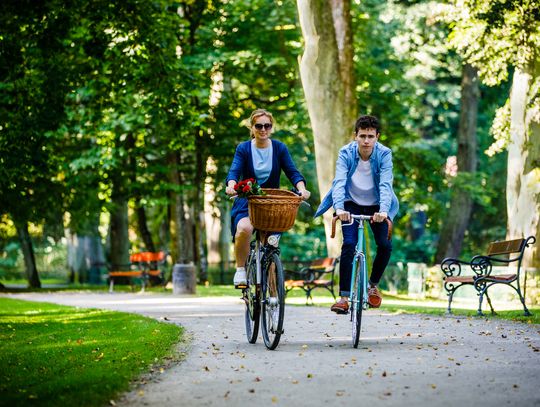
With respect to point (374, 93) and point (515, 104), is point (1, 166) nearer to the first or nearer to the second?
point (515, 104)

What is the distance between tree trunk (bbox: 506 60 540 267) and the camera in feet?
61.4

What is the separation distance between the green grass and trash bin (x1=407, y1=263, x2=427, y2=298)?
9835 mm

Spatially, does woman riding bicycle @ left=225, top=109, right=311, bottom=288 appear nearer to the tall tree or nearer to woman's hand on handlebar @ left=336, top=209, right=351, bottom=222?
woman's hand on handlebar @ left=336, top=209, right=351, bottom=222

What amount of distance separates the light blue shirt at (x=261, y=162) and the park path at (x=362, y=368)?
1622 millimetres

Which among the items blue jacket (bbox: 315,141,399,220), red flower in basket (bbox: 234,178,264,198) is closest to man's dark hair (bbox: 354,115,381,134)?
blue jacket (bbox: 315,141,399,220)

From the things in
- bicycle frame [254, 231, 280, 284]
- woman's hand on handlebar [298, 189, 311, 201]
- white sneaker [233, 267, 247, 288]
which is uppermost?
woman's hand on handlebar [298, 189, 311, 201]

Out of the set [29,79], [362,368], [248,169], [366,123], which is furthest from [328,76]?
[362,368]

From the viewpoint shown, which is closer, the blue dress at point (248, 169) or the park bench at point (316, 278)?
the blue dress at point (248, 169)

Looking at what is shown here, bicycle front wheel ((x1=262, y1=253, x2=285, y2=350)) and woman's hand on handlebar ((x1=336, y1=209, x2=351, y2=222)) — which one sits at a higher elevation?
woman's hand on handlebar ((x1=336, y1=209, x2=351, y2=222))

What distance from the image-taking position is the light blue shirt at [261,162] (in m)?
9.34

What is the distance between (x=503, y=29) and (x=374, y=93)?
13732 millimetres

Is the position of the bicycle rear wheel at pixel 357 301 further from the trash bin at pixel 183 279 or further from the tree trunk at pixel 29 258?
the tree trunk at pixel 29 258

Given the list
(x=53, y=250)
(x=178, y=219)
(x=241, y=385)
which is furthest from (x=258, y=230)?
(x=53, y=250)

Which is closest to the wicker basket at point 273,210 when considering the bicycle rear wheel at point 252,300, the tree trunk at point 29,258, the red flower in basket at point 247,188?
the red flower in basket at point 247,188
